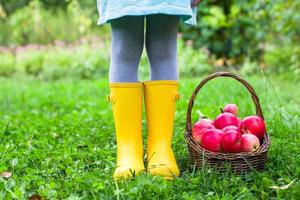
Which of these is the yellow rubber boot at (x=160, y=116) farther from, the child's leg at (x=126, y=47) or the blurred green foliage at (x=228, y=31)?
the blurred green foliage at (x=228, y=31)

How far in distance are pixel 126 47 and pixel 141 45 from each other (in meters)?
0.07

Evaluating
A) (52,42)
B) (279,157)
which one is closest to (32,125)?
(279,157)

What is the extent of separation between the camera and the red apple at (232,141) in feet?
6.47

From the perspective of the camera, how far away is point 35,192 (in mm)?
1800

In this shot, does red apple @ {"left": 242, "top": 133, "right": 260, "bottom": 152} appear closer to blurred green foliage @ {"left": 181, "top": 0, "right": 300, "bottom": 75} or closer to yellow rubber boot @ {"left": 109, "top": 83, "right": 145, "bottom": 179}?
yellow rubber boot @ {"left": 109, "top": 83, "right": 145, "bottom": 179}

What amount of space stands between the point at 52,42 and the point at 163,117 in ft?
24.9

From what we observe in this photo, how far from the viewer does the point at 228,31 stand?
25.0 feet

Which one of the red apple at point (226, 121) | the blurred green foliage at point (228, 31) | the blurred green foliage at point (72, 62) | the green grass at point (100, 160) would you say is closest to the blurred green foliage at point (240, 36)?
the blurred green foliage at point (228, 31)

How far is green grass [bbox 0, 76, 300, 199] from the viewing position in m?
1.76

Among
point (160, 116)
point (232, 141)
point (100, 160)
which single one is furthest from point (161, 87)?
point (100, 160)

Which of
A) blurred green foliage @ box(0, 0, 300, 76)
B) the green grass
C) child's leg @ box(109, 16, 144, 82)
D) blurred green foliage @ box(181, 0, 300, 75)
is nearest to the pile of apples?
the green grass

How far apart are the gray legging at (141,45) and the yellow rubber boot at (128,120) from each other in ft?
0.13

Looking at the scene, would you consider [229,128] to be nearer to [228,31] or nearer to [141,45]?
[141,45]

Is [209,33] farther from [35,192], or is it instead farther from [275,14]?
[35,192]
